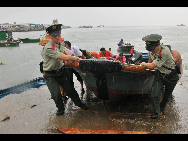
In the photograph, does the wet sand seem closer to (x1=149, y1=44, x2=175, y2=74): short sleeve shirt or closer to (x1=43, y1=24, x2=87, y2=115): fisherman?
(x1=43, y1=24, x2=87, y2=115): fisherman

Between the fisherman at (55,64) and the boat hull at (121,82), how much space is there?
23.1 inches

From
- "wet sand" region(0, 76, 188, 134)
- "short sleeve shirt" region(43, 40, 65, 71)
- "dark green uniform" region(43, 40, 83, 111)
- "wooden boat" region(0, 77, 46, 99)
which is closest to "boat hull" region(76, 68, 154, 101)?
"wet sand" region(0, 76, 188, 134)

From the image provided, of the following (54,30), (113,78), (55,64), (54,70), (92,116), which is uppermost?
(54,30)

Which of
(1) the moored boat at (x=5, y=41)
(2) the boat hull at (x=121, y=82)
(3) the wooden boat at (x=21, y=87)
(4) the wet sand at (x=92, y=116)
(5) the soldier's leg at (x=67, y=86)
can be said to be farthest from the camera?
(1) the moored boat at (x=5, y=41)

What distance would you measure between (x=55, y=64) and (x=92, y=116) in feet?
4.90

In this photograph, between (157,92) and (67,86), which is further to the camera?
(67,86)

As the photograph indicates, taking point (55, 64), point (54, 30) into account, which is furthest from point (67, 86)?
point (54, 30)

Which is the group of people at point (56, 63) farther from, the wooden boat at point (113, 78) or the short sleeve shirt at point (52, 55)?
the wooden boat at point (113, 78)

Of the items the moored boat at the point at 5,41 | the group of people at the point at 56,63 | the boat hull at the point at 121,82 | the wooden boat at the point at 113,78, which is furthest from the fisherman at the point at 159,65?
the moored boat at the point at 5,41

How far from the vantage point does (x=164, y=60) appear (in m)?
3.77

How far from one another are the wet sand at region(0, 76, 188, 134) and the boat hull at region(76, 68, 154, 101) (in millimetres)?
413

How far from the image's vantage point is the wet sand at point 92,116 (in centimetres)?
373

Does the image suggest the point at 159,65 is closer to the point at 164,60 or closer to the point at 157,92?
the point at 164,60

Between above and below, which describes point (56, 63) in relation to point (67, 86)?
above
